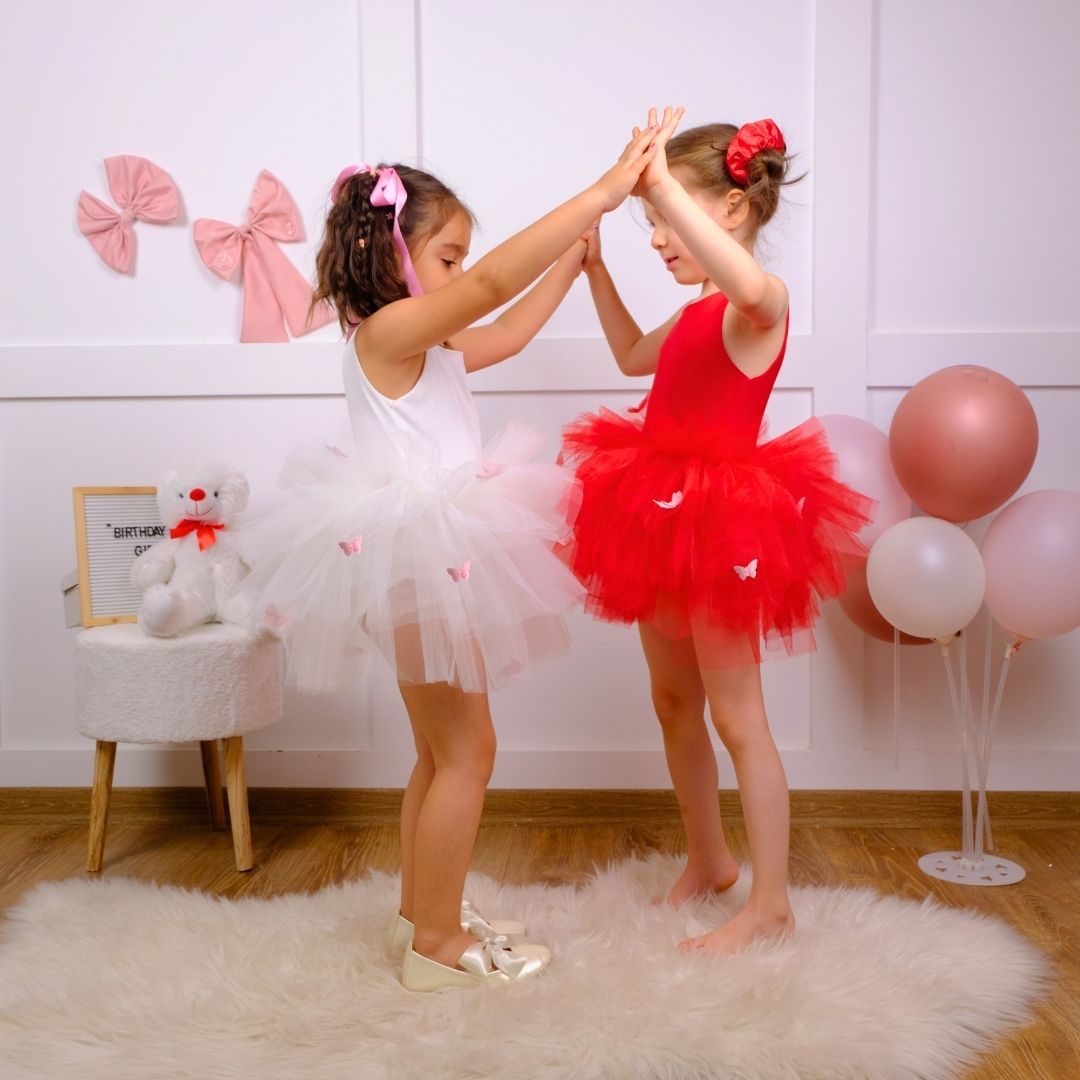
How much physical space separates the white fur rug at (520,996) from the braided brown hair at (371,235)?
3.43 ft

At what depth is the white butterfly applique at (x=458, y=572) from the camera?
1.58 meters

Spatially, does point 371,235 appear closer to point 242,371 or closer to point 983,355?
point 242,371

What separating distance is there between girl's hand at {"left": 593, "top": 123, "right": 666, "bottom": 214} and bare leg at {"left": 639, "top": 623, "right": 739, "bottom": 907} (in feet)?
2.36

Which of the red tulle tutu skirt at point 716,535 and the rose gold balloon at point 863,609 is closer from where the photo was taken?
the red tulle tutu skirt at point 716,535

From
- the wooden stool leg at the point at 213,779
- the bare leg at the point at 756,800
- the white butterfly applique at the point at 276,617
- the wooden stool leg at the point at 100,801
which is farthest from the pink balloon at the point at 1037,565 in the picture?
the wooden stool leg at the point at 100,801

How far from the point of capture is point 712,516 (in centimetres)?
172

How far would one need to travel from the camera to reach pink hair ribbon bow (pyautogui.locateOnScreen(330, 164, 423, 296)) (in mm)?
1644

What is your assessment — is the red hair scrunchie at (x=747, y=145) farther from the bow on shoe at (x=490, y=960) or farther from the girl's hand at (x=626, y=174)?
the bow on shoe at (x=490, y=960)

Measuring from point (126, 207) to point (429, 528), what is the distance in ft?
4.72

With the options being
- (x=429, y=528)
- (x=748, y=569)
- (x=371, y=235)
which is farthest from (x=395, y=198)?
(x=748, y=569)

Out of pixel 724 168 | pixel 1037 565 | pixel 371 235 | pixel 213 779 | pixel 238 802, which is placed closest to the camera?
pixel 371 235

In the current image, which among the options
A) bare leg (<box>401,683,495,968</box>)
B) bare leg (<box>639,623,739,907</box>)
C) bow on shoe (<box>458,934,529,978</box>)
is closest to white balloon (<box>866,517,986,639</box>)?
bare leg (<box>639,623,739,907</box>)

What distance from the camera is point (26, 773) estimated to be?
8.95ft

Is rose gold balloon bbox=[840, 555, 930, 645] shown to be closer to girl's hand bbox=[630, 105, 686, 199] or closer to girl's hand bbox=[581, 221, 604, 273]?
girl's hand bbox=[581, 221, 604, 273]
